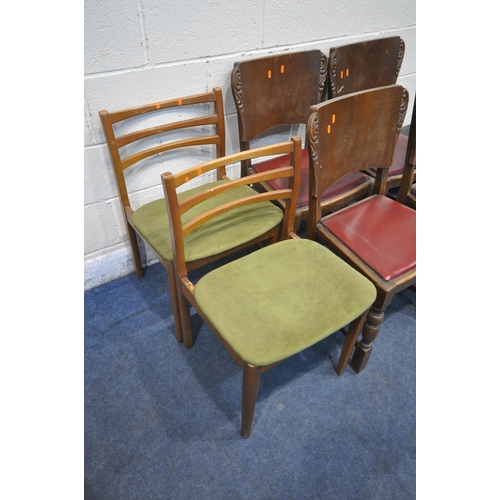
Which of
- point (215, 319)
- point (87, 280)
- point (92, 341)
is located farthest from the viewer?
point (87, 280)

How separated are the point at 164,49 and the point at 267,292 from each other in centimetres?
92

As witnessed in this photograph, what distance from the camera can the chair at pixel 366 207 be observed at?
1149 mm

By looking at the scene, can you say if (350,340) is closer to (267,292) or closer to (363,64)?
(267,292)

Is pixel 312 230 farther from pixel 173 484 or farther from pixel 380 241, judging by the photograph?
pixel 173 484

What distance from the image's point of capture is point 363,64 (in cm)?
170

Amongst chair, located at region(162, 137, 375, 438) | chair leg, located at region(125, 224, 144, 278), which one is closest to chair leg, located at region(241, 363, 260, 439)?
chair, located at region(162, 137, 375, 438)

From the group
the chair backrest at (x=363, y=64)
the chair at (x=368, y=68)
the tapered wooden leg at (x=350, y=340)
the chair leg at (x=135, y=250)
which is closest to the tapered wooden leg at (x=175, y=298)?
the chair leg at (x=135, y=250)

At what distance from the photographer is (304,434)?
4.02 feet

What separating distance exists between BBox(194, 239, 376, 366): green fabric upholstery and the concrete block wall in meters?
0.68

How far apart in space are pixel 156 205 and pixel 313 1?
1.05 metres

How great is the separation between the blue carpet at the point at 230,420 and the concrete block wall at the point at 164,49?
0.44 metres

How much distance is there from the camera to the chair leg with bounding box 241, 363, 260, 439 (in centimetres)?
96

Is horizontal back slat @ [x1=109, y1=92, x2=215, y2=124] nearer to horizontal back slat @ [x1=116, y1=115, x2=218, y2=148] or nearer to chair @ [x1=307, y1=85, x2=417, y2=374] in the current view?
horizontal back slat @ [x1=116, y1=115, x2=218, y2=148]

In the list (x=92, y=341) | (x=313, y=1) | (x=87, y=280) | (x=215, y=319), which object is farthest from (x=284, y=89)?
(x=92, y=341)
